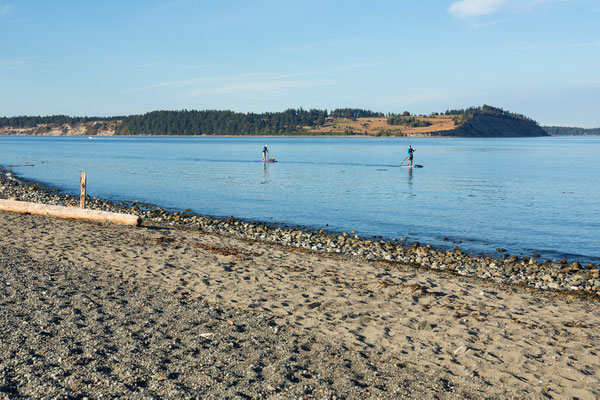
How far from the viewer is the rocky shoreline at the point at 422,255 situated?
15.6m

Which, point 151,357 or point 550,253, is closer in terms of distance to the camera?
point 151,357

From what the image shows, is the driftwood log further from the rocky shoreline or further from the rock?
the rock

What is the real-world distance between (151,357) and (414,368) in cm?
446

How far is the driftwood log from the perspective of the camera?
863 inches

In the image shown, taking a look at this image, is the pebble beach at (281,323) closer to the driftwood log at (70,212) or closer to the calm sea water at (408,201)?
the driftwood log at (70,212)

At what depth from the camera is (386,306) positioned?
1129cm

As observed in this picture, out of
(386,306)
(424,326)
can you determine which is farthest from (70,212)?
(424,326)

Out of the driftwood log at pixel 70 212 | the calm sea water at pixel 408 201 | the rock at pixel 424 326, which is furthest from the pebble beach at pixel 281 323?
the calm sea water at pixel 408 201

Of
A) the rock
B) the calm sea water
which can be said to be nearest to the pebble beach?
the rock

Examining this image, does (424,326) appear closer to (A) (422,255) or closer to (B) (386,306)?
(B) (386,306)

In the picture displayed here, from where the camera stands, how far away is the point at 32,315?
30.9 feet

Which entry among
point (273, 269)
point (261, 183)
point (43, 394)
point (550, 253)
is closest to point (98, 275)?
point (273, 269)

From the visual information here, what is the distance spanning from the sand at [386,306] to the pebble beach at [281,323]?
0.14 feet

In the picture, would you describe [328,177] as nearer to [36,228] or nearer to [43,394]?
[36,228]
